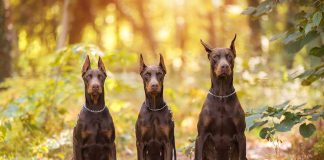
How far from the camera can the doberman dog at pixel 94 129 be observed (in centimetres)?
731

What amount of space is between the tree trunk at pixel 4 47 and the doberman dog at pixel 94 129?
31.5ft

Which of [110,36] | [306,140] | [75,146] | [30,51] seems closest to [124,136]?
[306,140]

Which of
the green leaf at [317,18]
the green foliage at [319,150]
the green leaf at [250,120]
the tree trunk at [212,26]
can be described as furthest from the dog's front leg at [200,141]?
the tree trunk at [212,26]

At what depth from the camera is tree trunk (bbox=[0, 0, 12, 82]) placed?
1628 cm

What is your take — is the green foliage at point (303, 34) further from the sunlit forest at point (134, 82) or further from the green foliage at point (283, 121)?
the green foliage at point (283, 121)

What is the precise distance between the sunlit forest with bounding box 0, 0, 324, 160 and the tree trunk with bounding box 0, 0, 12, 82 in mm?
29

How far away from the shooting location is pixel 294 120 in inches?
318

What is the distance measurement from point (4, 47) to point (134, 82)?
460 centimetres

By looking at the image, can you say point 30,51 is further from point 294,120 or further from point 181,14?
point 294,120

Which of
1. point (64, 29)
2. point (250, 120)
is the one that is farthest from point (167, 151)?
point (64, 29)

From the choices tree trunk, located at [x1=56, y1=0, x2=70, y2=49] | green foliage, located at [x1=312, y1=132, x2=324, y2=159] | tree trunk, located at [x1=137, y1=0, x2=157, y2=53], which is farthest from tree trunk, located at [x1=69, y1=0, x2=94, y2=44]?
green foliage, located at [x1=312, y1=132, x2=324, y2=159]

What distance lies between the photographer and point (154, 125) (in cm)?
727

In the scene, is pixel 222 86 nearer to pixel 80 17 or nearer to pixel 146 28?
pixel 80 17

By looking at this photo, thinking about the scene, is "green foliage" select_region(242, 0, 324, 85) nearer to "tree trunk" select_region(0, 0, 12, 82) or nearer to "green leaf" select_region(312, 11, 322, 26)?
"green leaf" select_region(312, 11, 322, 26)
